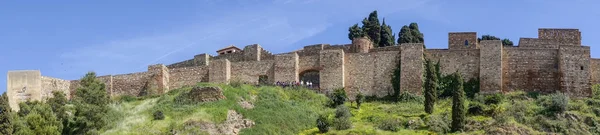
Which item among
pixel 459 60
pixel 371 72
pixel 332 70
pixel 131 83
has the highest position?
pixel 459 60

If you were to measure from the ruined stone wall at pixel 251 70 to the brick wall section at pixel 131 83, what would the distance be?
4.81 meters

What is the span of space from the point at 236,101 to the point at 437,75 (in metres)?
10.4

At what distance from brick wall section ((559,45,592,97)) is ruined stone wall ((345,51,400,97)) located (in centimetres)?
792

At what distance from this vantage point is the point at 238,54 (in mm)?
52094

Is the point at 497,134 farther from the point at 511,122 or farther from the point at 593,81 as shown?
the point at 593,81

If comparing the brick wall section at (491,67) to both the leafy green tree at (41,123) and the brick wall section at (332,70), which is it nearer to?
the brick wall section at (332,70)

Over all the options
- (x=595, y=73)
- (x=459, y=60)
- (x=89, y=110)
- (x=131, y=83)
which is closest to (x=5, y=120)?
(x=89, y=110)

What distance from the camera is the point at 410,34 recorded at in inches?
2345

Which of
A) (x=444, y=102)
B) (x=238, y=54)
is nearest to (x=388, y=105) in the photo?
(x=444, y=102)

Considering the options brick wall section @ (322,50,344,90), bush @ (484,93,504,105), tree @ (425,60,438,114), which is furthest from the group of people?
bush @ (484,93,504,105)

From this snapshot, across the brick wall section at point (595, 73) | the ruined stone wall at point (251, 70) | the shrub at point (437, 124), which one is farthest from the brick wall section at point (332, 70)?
the brick wall section at point (595, 73)

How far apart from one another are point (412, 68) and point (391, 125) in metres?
7.26

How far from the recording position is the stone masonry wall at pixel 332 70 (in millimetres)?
47188

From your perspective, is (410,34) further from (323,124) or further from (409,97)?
(323,124)
